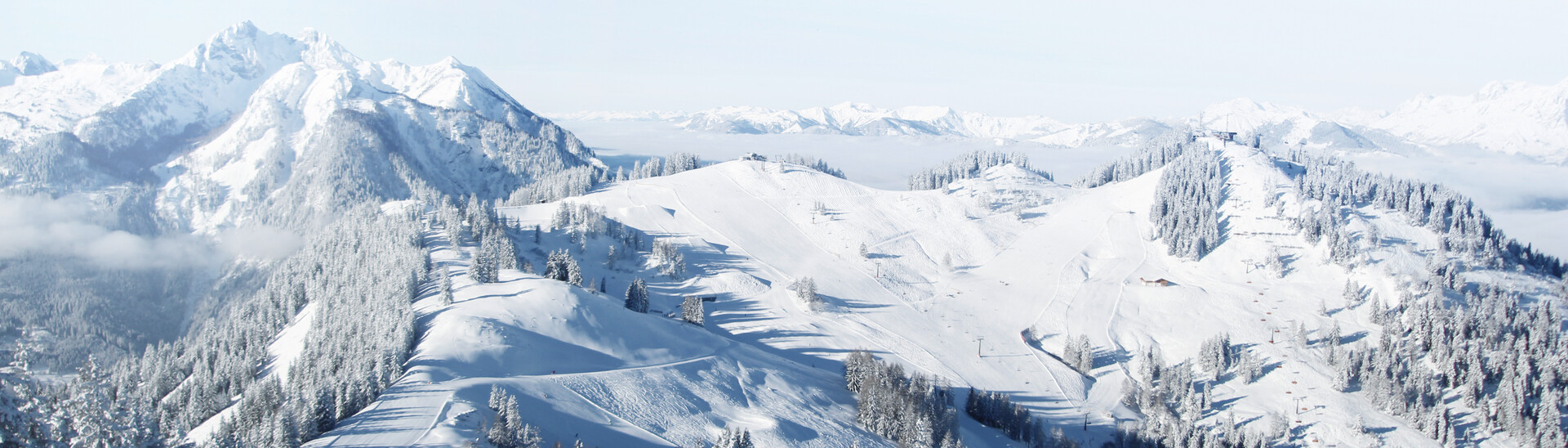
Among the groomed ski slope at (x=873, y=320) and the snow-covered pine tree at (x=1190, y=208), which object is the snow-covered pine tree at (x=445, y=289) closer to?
the groomed ski slope at (x=873, y=320)

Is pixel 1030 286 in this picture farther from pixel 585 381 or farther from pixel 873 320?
pixel 585 381

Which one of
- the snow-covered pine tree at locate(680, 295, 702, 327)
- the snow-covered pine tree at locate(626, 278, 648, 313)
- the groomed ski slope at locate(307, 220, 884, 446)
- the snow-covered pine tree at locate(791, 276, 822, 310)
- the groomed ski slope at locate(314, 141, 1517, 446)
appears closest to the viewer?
the groomed ski slope at locate(307, 220, 884, 446)

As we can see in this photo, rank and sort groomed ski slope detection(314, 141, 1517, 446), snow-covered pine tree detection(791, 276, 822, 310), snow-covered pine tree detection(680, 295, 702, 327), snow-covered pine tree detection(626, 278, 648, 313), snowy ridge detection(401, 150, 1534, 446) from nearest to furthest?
groomed ski slope detection(314, 141, 1517, 446) < snow-covered pine tree detection(680, 295, 702, 327) < snowy ridge detection(401, 150, 1534, 446) < snow-covered pine tree detection(626, 278, 648, 313) < snow-covered pine tree detection(791, 276, 822, 310)

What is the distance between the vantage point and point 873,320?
131m

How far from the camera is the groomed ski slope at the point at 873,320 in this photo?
7131cm

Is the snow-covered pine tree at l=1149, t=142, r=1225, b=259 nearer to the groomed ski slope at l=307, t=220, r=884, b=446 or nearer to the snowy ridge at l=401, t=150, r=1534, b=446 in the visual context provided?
the snowy ridge at l=401, t=150, r=1534, b=446

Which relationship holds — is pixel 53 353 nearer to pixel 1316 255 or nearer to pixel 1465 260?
pixel 1316 255

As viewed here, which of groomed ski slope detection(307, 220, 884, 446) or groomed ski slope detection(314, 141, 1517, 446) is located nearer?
groomed ski slope detection(307, 220, 884, 446)

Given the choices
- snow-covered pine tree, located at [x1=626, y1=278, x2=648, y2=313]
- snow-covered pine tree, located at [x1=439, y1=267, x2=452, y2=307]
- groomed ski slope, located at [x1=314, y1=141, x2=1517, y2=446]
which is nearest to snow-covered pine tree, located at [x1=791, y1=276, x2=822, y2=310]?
groomed ski slope, located at [x1=314, y1=141, x2=1517, y2=446]

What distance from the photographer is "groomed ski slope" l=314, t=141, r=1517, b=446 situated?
7131cm

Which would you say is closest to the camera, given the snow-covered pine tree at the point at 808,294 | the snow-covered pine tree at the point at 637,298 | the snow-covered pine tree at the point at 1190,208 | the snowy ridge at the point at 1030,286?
the snowy ridge at the point at 1030,286

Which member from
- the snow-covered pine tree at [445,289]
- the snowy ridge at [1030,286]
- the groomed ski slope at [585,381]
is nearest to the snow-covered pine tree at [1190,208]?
the snowy ridge at [1030,286]

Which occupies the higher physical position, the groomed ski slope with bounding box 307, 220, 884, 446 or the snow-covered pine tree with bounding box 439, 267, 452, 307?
the snow-covered pine tree with bounding box 439, 267, 452, 307

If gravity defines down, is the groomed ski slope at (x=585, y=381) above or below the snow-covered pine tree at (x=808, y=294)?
above
